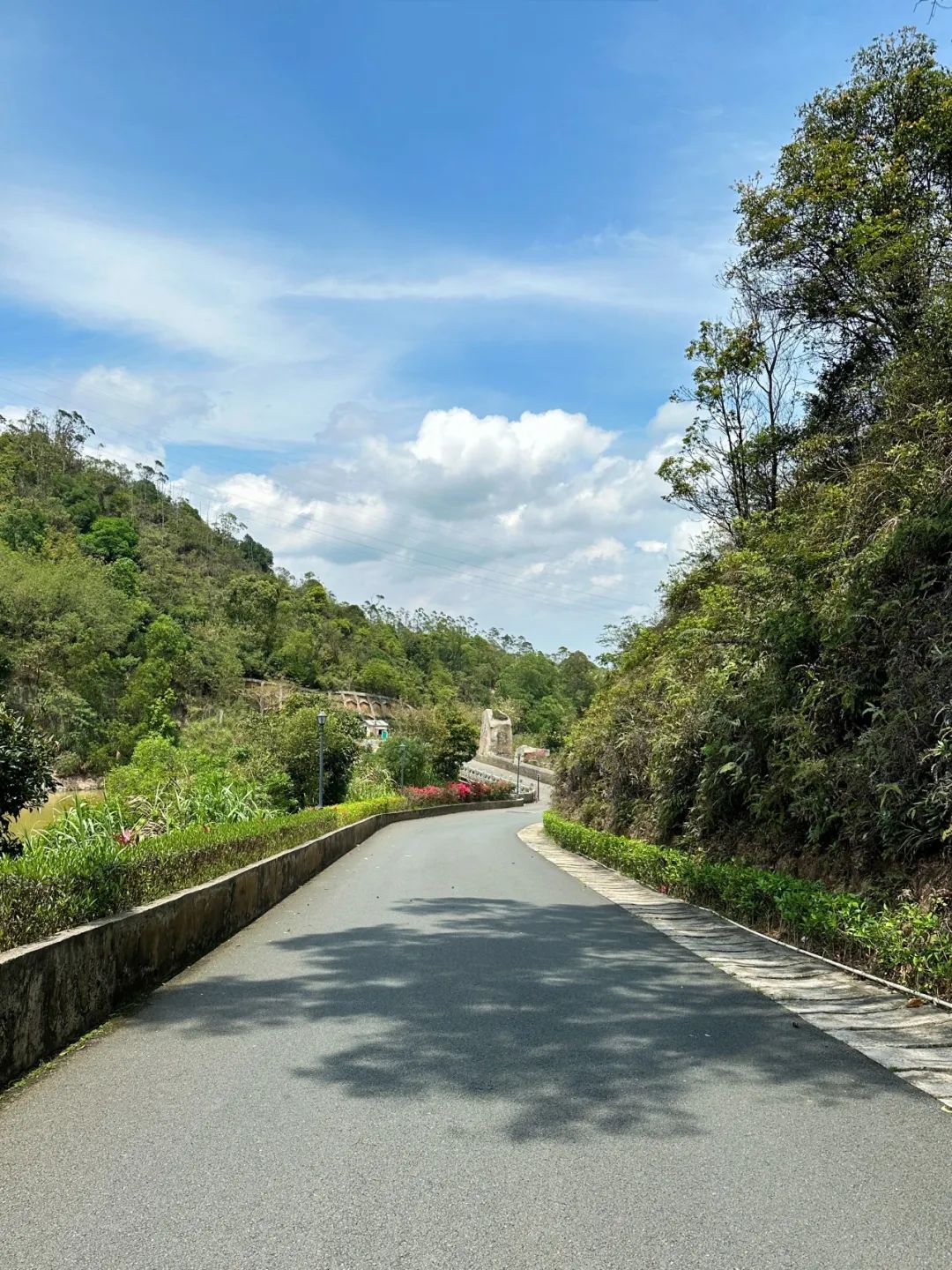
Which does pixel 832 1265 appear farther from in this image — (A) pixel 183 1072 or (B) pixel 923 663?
(B) pixel 923 663

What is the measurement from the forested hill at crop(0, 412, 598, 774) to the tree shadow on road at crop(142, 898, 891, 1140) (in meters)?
30.3

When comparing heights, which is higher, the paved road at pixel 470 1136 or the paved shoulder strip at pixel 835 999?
the paved road at pixel 470 1136

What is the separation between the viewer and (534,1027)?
6.02 metres

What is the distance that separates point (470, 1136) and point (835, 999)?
12.6 ft

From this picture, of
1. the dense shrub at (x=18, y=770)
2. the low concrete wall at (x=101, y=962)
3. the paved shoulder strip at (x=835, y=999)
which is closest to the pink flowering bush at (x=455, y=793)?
the paved shoulder strip at (x=835, y=999)

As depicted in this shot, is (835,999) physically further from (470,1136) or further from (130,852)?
(130,852)

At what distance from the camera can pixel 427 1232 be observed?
10.9 ft

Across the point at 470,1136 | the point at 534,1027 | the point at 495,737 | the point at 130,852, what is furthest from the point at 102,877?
the point at 495,737

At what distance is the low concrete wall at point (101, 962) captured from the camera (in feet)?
16.4

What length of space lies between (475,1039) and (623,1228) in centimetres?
247

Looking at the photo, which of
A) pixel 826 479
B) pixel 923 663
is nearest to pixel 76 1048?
pixel 923 663

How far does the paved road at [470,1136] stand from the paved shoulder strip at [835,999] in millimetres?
214

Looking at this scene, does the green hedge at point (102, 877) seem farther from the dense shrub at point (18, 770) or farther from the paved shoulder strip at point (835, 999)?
the paved shoulder strip at point (835, 999)

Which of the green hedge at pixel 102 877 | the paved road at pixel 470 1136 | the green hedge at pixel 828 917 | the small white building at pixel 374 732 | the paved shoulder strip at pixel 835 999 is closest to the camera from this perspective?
the paved road at pixel 470 1136
